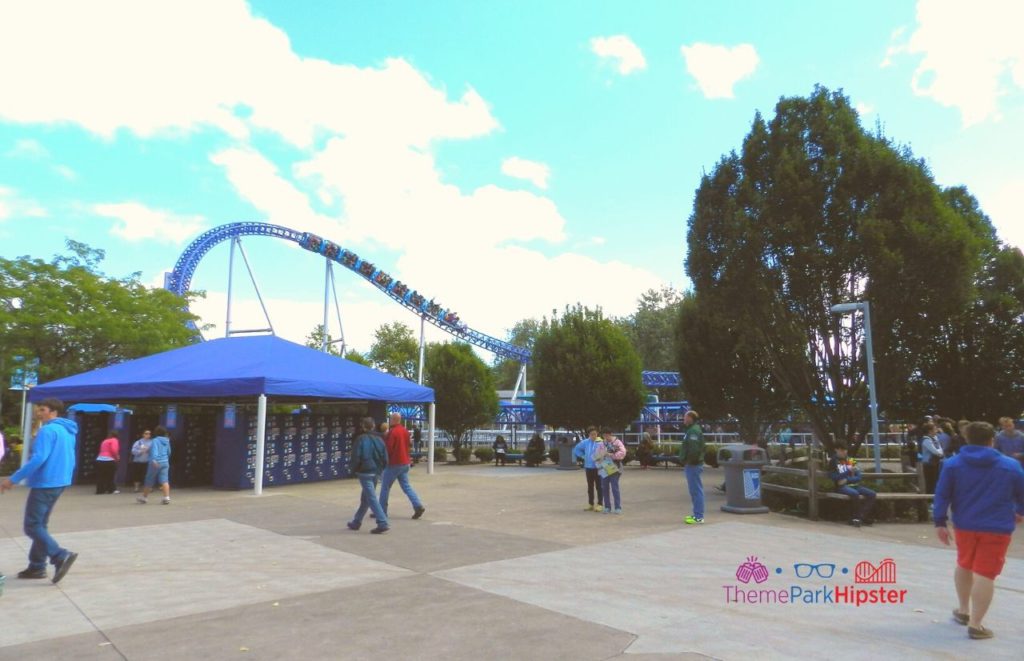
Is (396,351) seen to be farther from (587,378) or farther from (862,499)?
(862,499)

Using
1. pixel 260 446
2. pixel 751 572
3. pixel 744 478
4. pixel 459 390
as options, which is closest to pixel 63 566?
pixel 751 572

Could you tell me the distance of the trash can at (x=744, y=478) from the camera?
460 inches

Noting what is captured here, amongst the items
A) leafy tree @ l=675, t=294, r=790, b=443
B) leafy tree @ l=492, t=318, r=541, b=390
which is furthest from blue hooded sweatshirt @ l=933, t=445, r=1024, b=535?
leafy tree @ l=492, t=318, r=541, b=390

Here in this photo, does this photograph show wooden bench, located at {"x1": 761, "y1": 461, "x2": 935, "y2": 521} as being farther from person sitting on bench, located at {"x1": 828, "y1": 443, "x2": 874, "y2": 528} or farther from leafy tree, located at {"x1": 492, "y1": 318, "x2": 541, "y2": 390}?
leafy tree, located at {"x1": 492, "y1": 318, "x2": 541, "y2": 390}

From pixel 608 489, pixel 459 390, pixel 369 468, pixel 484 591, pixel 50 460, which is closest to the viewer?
pixel 484 591

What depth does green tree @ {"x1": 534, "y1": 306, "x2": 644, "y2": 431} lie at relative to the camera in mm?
25328

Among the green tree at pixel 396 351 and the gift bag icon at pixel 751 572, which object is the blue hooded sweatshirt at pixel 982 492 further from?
the green tree at pixel 396 351

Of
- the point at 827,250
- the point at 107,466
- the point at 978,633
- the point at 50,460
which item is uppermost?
the point at 827,250

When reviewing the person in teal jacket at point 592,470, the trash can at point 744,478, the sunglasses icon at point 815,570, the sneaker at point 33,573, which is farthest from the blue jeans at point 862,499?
the sneaker at point 33,573

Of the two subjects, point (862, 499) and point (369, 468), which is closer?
point (369, 468)

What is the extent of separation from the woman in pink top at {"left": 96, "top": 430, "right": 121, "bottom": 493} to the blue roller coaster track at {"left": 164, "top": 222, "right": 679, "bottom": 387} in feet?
87.4

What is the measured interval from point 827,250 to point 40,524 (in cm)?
1481

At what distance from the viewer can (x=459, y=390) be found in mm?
28328

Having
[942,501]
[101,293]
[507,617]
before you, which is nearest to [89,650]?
[507,617]
